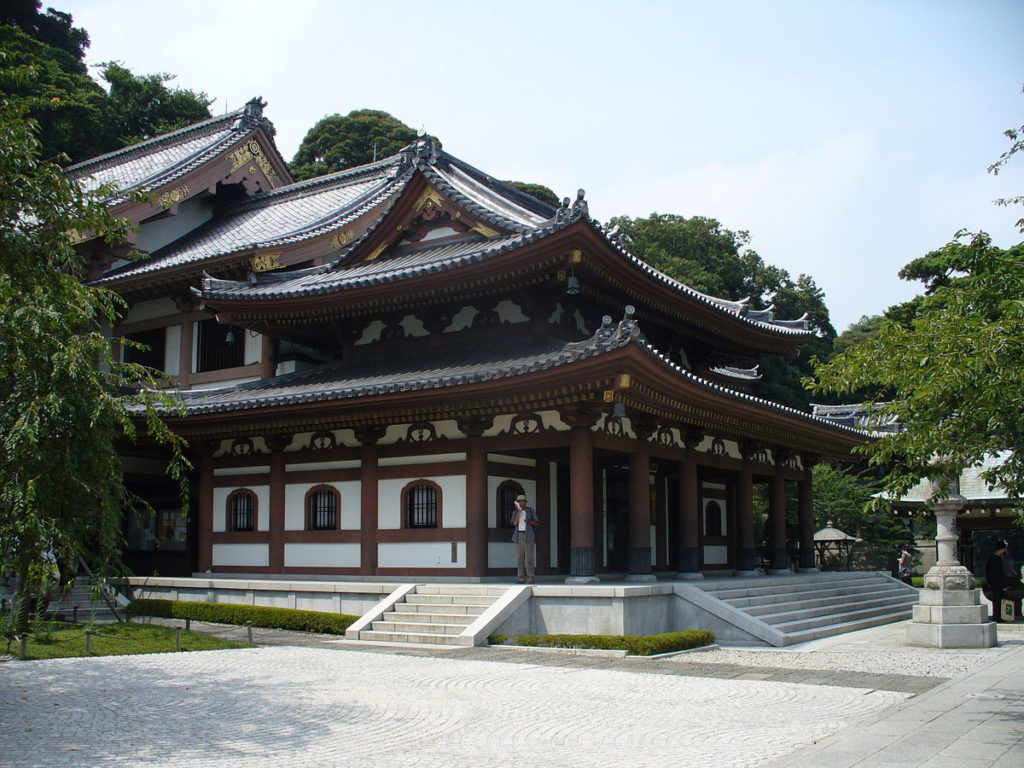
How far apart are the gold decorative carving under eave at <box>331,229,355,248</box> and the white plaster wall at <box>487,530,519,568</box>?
1066 centimetres

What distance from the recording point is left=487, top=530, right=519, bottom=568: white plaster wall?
64.2 ft

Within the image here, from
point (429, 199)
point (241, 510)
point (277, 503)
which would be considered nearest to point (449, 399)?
point (277, 503)

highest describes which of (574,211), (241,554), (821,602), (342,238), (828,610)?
(342,238)

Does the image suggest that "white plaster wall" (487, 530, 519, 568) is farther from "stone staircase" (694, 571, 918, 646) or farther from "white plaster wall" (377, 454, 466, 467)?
→ "stone staircase" (694, 571, 918, 646)

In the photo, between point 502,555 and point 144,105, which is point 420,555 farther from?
point 144,105

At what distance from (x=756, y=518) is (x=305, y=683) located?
1230 inches

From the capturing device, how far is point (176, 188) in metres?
30.1

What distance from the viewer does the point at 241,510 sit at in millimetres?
23062

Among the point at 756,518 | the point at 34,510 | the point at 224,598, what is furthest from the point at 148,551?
the point at 756,518

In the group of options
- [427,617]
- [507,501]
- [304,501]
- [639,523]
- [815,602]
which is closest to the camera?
[427,617]

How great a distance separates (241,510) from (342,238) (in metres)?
8.15

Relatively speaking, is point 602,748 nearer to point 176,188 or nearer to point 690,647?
point 690,647

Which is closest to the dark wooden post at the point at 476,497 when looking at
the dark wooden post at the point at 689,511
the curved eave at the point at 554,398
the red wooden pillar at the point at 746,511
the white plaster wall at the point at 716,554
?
the curved eave at the point at 554,398

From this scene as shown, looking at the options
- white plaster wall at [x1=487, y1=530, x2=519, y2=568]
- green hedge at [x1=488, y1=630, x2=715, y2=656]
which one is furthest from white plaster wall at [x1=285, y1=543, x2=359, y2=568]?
green hedge at [x1=488, y1=630, x2=715, y2=656]
